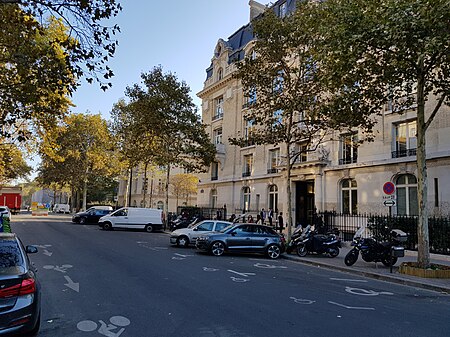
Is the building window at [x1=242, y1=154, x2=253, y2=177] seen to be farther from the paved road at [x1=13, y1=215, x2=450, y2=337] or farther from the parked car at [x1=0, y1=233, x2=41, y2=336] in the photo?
the parked car at [x1=0, y1=233, x2=41, y2=336]

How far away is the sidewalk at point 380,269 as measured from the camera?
10227mm

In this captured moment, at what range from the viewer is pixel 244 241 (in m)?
15.5

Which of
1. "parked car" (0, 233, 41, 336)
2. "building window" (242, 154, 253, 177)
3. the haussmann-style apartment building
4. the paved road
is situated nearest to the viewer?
"parked car" (0, 233, 41, 336)

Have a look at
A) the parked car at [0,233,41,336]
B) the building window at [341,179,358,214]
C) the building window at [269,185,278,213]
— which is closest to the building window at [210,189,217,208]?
the building window at [269,185,278,213]

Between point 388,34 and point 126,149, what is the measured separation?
1180 inches

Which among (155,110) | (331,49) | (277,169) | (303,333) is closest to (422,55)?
(331,49)

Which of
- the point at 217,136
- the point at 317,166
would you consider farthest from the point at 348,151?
the point at 217,136

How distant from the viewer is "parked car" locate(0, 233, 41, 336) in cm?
442

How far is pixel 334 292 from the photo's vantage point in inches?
343

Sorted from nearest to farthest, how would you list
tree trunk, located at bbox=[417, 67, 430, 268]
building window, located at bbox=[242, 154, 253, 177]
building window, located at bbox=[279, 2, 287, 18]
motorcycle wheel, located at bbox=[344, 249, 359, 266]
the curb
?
the curb → tree trunk, located at bbox=[417, 67, 430, 268] → motorcycle wheel, located at bbox=[344, 249, 359, 266] → building window, located at bbox=[279, 2, 287, 18] → building window, located at bbox=[242, 154, 253, 177]

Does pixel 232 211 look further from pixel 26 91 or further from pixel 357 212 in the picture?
pixel 26 91

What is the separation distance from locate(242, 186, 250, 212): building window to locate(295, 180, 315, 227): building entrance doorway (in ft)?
20.2

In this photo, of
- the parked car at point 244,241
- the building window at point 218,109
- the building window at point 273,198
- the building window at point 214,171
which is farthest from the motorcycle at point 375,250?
the building window at point 218,109

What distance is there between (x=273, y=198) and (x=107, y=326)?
87.6 ft
